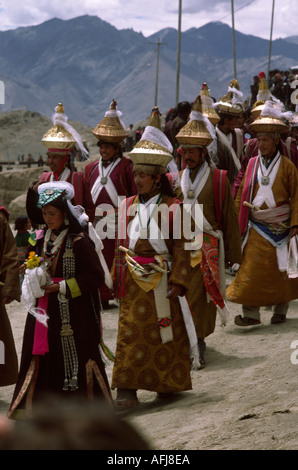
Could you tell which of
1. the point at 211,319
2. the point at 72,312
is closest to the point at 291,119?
the point at 211,319

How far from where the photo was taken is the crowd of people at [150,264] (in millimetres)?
5184

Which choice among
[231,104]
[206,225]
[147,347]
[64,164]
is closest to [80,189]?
[64,164]

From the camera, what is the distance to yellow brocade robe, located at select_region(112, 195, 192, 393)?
580 centimetres

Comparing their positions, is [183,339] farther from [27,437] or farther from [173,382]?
A: [27,437]

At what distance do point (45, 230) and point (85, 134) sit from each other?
170 ft

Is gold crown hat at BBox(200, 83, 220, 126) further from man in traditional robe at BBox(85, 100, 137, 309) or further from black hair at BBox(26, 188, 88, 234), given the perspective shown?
black hair at BBox(26, 188, 88, 234)

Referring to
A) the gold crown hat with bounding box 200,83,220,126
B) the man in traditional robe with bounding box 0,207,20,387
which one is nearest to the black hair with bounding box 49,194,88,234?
the man in traditional robe with bounding box 0,207,20,387

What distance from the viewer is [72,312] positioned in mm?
5184

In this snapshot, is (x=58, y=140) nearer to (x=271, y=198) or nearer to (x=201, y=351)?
(x=271, y=198)

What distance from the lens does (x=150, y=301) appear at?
5.79 meters

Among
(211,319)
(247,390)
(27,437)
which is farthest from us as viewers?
(211,319)

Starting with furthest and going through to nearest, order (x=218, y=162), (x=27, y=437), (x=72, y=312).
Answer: (x=218, y=162), (x=72, y=312), (x=27, y=437)

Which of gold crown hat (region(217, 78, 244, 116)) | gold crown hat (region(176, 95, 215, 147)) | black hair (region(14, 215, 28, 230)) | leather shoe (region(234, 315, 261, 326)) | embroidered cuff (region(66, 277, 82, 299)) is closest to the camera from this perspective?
embroidered cuff (region(66, 277, 82, 299))

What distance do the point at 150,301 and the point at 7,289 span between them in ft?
3.42
